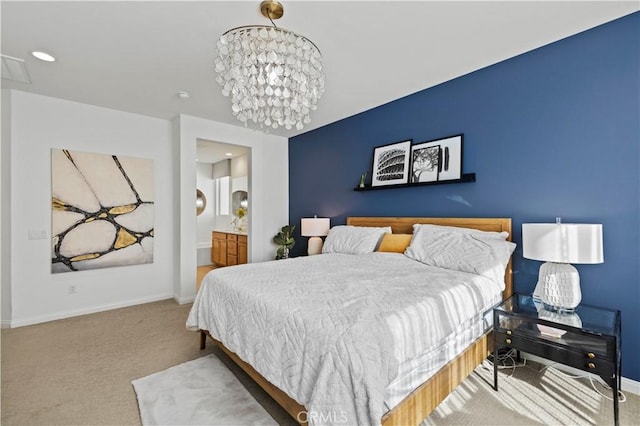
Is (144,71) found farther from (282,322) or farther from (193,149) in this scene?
(282,322)

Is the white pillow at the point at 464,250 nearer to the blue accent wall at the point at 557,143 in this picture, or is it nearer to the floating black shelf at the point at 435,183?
the blue accent wall at the point at 557,143

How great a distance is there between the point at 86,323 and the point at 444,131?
445cm

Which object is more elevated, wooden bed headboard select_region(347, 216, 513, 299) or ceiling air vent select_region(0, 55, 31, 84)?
ceiling air vent select_region(0, 55, 31, 84)

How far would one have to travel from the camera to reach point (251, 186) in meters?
4.76

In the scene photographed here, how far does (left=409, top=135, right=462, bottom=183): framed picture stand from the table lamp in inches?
41.5

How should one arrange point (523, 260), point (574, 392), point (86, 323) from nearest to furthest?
point (574, 392) < point (523, 260) < point (86, 323)

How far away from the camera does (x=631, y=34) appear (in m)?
2.01

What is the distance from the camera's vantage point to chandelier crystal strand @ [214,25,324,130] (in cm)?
181

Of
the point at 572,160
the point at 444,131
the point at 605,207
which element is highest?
the point at 444,131

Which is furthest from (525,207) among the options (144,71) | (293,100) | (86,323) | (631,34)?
(86,323)

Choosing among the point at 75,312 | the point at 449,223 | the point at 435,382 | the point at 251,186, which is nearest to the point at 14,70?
the point at 75,312

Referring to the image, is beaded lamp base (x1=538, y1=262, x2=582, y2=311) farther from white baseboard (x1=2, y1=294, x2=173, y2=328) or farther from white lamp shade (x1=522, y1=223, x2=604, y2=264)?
white baseboard (x1=2, y1=294, x2=173, y2=328)

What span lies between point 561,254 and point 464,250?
65 centimetres

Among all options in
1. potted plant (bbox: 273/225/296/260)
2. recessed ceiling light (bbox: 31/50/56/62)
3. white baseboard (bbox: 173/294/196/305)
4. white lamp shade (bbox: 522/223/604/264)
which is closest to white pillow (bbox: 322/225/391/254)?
potted plant (bbox: 273/225/296/260)
